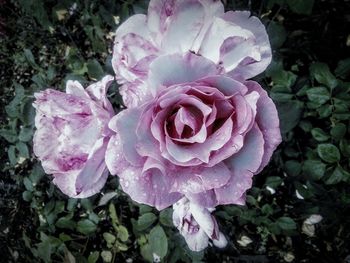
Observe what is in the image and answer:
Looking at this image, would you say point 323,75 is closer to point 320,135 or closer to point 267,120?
point 320,135

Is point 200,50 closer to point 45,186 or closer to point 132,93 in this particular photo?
point 132,93

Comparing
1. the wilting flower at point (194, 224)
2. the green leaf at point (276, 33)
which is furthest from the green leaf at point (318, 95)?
the wilting flower at point (194, 224)

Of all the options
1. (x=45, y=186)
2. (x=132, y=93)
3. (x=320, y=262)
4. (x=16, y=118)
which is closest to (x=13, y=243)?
(x=45, y=186)

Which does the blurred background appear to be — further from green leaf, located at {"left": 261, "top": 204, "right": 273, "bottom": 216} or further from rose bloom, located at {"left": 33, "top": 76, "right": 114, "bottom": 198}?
rose bloom, located at {"left": 33, "top": 76, "right": 114, "bottom": 198}

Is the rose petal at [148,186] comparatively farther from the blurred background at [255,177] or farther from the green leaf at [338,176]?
the green leaf at [338,176]

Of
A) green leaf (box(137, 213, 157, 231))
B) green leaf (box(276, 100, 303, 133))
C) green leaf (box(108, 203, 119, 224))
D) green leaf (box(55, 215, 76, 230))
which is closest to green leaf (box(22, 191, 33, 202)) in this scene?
green leaf (box(55, 215, 76, 230))

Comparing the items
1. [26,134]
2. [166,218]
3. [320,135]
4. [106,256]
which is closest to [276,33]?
[320,135]
